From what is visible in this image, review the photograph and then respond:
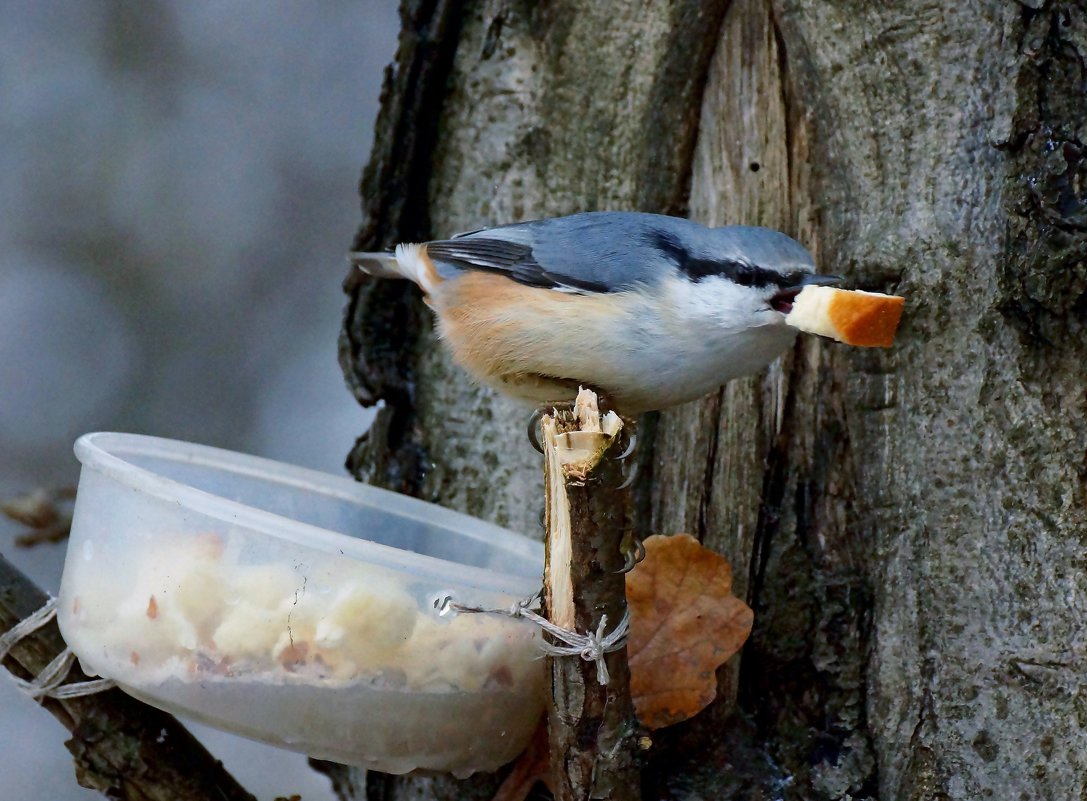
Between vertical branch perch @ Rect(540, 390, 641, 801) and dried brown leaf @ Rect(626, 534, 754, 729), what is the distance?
141 millimetres

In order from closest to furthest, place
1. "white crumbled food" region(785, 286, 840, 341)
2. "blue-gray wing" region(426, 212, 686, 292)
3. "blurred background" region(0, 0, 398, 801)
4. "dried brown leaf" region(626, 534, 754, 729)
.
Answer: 1. "white crumbled food" region(785, 286, 840, 341)
2. "dried brown leaf" region(626, 534, 754, 729)
3. "blue-gray wing" region(426, 212, 686, 292)
4. "blurred background" region(0, 0, 398, 801)

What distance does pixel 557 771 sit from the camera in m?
1.46

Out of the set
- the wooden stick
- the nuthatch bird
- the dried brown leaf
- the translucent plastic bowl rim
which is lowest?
the wooden stick

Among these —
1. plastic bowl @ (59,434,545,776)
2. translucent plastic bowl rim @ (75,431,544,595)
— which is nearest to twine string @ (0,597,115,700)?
plastic bowl @ (59,434,545,776)

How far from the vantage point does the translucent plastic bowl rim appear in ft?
4.58

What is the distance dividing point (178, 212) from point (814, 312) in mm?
2968

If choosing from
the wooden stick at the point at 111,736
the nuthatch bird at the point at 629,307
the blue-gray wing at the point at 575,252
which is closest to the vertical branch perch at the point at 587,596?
the nuthatch bird at the point at 629,307

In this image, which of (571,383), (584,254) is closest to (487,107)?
(584,254)

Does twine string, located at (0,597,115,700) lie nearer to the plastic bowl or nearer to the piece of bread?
the plastic bowl

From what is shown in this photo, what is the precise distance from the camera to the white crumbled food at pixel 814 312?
4.88 ft

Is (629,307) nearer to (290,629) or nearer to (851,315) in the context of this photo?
(851,315)

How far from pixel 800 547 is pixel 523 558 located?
45 centimetres

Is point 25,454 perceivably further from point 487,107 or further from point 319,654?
point 319,654

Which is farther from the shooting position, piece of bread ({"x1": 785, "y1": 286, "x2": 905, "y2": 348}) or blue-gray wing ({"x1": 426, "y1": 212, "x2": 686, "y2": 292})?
blue-gray wing ({"x1": 426, "y1": 212, "x2": 686, "y2": 292})
